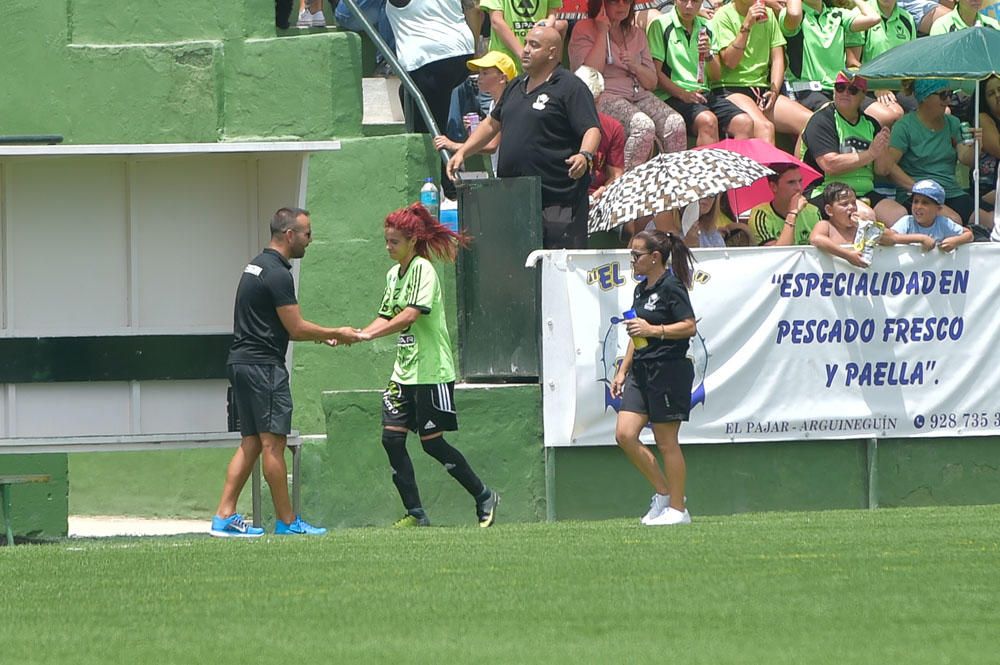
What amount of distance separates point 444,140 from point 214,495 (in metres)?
3.23

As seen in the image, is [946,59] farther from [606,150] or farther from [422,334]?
[422,334]

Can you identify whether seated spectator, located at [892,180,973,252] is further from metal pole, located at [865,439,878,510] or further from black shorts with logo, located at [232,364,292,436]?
black shorts with logo, located at [232,364,292,436]

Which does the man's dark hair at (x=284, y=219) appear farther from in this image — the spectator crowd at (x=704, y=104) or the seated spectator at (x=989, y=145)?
the seated spectator at (x=989, y=145)

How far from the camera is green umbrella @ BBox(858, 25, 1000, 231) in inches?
567

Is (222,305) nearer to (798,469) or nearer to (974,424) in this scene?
(798,469)

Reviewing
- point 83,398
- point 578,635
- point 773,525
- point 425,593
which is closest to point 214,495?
point 83,398

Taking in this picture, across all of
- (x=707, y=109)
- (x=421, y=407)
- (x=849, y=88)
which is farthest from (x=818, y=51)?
(x=421, y=407)

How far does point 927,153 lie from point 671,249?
4.50 meters

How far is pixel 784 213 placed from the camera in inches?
579

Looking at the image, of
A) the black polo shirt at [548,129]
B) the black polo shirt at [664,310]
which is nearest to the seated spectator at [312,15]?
the black polo shirt at [548,129]

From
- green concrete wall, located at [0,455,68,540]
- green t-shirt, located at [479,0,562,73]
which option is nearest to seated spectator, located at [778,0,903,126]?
green t-shirt, located at [479,0,562,73]

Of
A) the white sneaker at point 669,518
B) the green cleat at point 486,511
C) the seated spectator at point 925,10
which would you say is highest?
the seated spectator at point 925,10

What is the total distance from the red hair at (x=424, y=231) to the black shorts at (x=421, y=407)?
887 mm

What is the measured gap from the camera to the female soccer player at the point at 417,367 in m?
11.8
